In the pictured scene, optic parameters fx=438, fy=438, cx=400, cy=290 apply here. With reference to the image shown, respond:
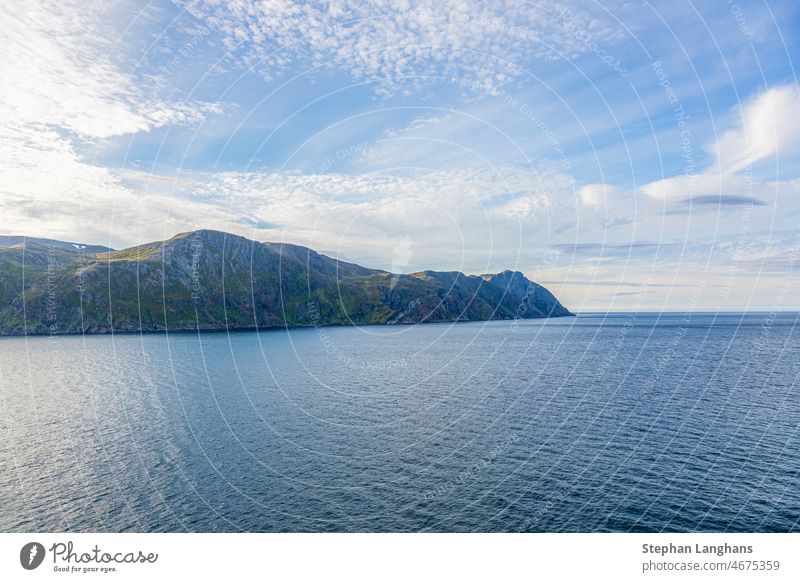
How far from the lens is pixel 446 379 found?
14438 centimetres

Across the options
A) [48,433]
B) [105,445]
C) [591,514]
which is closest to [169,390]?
[48,433]

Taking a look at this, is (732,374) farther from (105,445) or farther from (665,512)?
(105,445)

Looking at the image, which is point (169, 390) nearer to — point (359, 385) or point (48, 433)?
point (48, 433)

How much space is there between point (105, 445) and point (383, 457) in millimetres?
50310

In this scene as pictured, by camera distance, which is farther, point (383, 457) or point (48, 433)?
point (48, 433)

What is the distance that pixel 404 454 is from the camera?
73.0 meters

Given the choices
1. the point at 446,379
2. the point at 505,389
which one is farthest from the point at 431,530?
the point at 446,379

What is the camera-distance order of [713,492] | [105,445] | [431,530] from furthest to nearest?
[105,445], [713,492], [431,530]

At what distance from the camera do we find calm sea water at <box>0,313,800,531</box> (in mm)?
53375

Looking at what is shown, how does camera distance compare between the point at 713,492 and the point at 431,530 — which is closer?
the point at 431,530

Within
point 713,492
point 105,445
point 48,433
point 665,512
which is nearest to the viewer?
point 665,512

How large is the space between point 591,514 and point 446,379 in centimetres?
9201

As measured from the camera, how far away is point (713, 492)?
57.7m

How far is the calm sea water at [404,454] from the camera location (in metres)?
53.4
